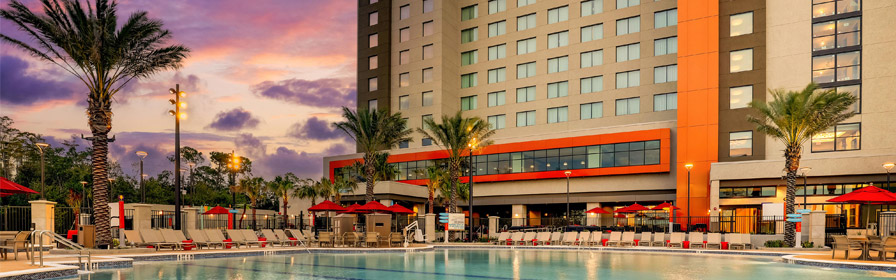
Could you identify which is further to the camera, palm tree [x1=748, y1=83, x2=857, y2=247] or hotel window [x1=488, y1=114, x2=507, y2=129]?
hotel window [x1=488, y1=114, x2=507, y2=129]

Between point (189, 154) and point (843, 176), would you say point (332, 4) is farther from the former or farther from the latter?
point (189, 154)

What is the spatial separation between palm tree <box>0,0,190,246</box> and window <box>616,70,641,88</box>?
1506 inches

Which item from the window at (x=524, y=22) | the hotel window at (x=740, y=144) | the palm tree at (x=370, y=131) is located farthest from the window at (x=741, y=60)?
the palm tree at (x=370, y=131)

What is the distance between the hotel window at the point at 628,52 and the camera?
52938 millimetres

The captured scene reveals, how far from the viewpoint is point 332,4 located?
39719mm

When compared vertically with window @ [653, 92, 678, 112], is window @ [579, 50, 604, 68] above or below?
above

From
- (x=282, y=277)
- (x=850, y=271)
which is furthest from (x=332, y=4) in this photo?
(x=850, y=271)

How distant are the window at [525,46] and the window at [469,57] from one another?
437 centimetres

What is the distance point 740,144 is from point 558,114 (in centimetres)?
1661

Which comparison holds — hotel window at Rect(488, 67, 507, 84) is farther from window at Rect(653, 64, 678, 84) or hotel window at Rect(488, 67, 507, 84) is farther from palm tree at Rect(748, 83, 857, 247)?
palm tree at Rect(748, 83, 857, 247)

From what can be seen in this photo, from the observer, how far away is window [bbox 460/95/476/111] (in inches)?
2413

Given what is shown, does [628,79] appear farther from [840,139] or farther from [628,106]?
[840,139]

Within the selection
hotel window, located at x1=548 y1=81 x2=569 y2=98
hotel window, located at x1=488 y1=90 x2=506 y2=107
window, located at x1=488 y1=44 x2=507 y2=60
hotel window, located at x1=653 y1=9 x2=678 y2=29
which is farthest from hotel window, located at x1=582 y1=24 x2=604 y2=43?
hotel window, located at x1=488 y1=90 x2=506 y2=107

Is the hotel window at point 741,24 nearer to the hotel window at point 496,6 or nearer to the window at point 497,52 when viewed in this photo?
the window at point 497,52
